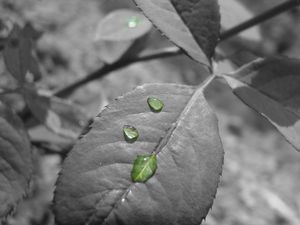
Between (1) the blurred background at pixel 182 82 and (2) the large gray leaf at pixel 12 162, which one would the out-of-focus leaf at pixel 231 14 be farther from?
(2) the large gray leaf at pixel 12 162

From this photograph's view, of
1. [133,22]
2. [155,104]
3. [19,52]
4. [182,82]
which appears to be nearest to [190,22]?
[155,104]

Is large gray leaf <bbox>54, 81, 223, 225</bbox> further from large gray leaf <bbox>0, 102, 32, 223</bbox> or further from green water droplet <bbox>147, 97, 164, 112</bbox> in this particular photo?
large gray leaf <bbox>0, 102, 32, 223</bbox>

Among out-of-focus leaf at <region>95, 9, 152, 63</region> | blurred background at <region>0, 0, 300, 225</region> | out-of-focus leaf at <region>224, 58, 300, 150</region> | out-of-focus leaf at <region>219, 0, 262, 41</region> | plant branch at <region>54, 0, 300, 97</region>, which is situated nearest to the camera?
out-of-focus leaf at <region>224, 58, 300, 150</region>

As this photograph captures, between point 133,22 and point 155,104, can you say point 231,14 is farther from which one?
point 155,104

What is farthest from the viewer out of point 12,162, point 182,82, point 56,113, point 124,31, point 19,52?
point 182,82

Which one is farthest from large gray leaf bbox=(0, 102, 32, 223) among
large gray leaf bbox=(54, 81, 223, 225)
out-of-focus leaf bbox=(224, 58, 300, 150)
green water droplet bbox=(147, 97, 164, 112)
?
out-of-focus leaf bbox=(224, 58, 300, 150)
